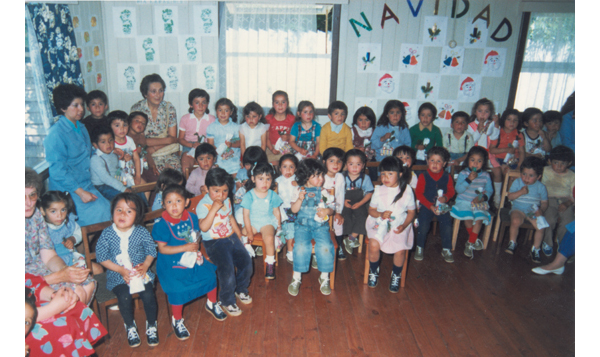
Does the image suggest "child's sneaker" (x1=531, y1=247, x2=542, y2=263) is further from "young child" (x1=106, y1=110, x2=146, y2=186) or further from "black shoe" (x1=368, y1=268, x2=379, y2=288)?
"young child" (x1=106, y1=110, x2=146, y2=186)

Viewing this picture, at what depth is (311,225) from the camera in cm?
287

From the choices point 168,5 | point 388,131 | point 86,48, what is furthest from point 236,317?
point 168,5

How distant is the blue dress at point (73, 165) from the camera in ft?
8.70

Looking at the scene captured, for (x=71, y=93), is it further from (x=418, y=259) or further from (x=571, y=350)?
(x=571, y=350)

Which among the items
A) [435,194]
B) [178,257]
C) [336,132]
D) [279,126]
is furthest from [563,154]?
[178,257]

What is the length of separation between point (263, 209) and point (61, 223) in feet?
4.21

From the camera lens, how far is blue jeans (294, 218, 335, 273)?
2.79m

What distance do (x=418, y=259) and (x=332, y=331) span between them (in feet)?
4.09

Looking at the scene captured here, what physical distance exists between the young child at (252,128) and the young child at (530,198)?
92.8 inches

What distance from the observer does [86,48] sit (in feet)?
13.1

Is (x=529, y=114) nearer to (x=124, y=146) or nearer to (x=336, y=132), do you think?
(x=336, y=132)

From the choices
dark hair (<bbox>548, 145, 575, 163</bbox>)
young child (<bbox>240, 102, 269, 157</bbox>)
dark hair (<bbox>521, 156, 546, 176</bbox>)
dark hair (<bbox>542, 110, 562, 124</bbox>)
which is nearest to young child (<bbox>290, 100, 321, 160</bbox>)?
young child (<bbox>240, 102, 269, 157</bbox>)

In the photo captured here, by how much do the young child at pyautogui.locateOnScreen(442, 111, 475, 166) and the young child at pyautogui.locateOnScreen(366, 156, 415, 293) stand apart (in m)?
1.39

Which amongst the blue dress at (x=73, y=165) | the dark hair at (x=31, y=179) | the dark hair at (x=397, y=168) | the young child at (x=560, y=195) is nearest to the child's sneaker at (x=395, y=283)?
the dark hair at (x=397, y=168)
